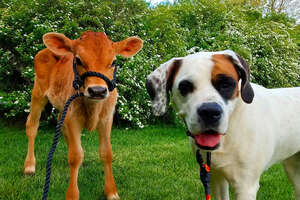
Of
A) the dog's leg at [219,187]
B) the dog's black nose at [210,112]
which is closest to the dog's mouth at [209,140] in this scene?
the dog's black nose at [210,112]

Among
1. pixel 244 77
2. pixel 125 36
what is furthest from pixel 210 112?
pixel 125 36

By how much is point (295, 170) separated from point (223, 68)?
1.91 m

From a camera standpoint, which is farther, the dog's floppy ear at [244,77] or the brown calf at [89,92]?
the brown calf at [89,92]

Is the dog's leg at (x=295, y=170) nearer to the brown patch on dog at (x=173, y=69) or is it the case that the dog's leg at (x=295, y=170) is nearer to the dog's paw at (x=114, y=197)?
the brown patch on dog at (x=173, y=69)

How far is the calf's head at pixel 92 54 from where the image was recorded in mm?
3389

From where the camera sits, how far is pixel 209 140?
8.06 ft

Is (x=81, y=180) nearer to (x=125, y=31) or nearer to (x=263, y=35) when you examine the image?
(x=125, y=31)

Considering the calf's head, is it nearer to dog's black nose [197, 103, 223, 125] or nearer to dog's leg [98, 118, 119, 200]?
dog's leg [98, 118, 119, 200]

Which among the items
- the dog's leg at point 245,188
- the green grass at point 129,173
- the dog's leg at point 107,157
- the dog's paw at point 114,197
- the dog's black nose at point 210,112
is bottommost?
the green grass at point 129,173

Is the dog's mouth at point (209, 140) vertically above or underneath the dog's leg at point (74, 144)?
above

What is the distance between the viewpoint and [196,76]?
2.48 m

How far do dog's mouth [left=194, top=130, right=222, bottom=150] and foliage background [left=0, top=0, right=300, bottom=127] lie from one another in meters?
5.43

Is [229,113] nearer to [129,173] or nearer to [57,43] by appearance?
[57,43]

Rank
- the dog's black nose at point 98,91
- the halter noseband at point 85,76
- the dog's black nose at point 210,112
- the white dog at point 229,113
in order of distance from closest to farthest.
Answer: the dog's black nose at point 210,112
the white dog at point 229,113
the dog's black nose at point 98,91
the halter noseband at point 85,76
